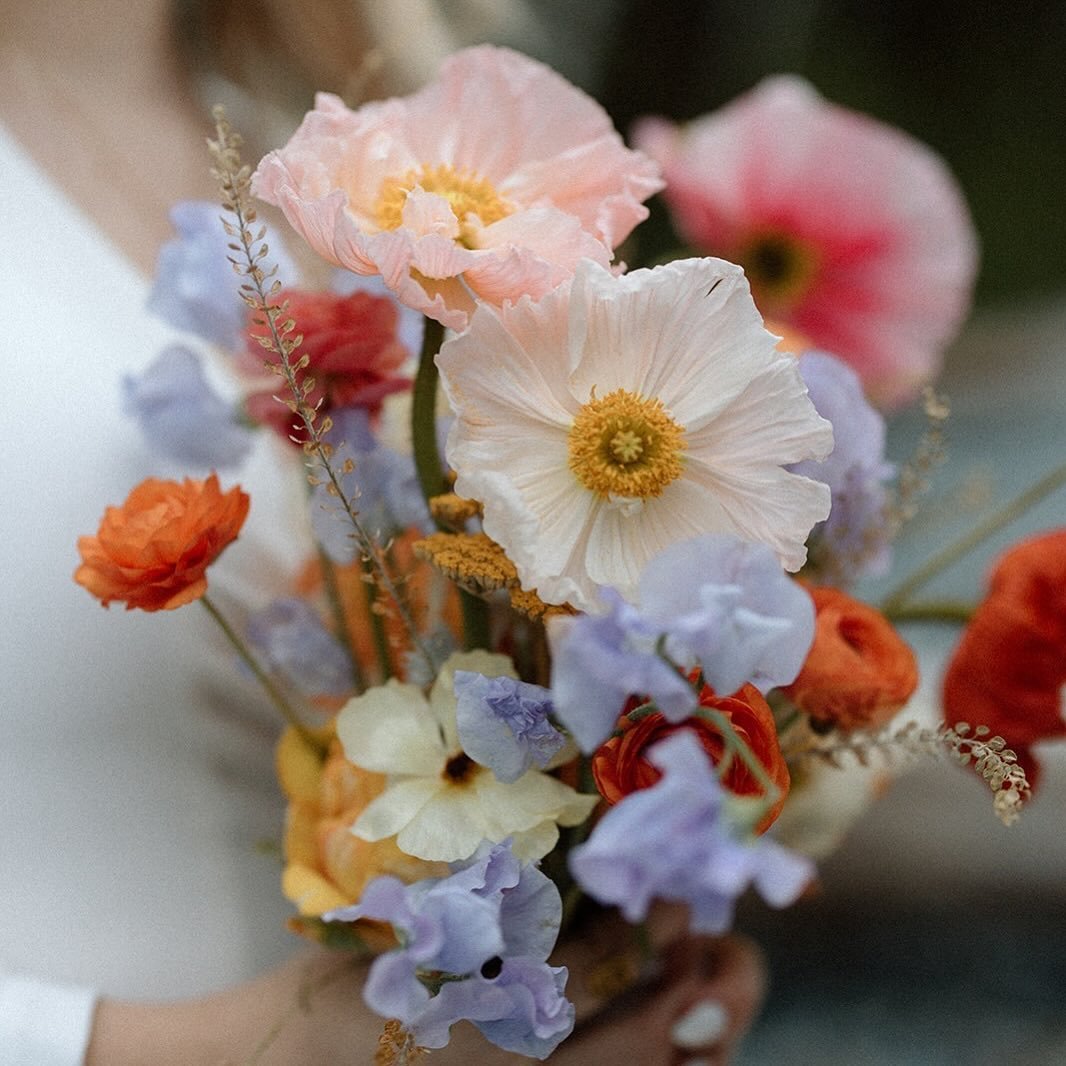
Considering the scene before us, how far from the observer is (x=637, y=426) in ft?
0.98

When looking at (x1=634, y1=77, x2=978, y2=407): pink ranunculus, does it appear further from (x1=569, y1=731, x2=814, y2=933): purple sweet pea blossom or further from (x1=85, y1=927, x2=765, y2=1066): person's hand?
(x1=569, y1=731, x2=814, y2=933): purple sweet pea blossom

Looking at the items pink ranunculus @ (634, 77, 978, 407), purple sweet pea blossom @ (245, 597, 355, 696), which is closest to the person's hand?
purple sweet pea blossom @ (245, 597, 355, 696)

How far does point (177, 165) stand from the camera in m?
0.66

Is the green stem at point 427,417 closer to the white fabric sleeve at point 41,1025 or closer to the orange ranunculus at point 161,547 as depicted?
the orange ranunculus at point 161,547

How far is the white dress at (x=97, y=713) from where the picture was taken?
1.61 ft

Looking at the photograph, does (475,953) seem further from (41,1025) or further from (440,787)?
(41,1025)

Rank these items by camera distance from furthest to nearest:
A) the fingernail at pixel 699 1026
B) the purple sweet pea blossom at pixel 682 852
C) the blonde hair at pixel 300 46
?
the blonde hair at pixel 300 46, the fingernail at pixel 699 1026, the purple sweet pea blossom at pixel 682 852

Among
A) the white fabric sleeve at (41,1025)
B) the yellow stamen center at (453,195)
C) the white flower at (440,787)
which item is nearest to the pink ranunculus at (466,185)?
the yellow stamen center at (453,195)

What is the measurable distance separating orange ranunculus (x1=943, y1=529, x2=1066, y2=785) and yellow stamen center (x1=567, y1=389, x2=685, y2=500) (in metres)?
0.17

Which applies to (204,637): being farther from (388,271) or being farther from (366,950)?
(388,271)

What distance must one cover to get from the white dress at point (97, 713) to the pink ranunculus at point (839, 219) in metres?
0.35

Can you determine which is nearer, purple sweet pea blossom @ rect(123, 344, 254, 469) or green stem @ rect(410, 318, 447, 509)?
green stem @ rect(410, 318, 447, 509)

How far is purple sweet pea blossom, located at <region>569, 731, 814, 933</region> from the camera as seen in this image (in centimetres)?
21

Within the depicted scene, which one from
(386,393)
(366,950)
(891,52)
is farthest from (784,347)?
(891,52)
